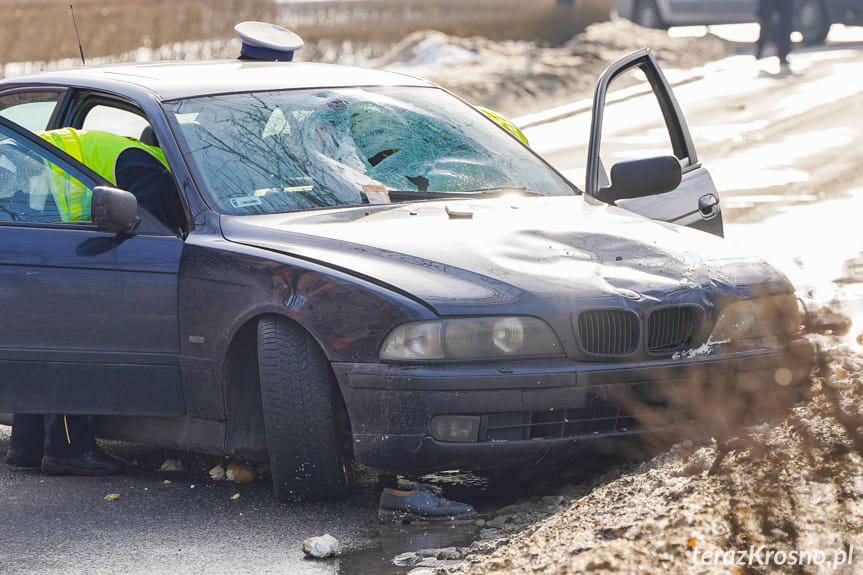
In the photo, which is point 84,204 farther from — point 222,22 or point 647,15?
point 647,15

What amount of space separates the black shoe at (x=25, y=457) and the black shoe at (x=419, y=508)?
1.74m

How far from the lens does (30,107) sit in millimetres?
6465

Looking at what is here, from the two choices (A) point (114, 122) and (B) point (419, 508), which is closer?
(B) point (419, 508)

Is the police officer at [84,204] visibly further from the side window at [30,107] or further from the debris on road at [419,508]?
the debris on road at [419,508]

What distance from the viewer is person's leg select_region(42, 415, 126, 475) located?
18.9ft

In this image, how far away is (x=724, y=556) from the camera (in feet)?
12.3

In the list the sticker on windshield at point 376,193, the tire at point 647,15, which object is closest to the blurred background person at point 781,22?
the tire at point 647,15

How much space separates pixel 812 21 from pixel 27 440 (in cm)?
2726

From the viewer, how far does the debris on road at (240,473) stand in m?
5.58

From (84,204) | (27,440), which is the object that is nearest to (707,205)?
(84,204)

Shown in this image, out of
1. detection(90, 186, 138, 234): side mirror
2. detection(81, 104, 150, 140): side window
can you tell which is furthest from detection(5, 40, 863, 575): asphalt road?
detection(81, 104, 150, 140): side window

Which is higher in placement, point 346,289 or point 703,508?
point 346,289

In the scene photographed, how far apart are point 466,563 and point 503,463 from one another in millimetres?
526

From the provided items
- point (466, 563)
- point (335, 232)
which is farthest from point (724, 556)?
point (335, 232)
